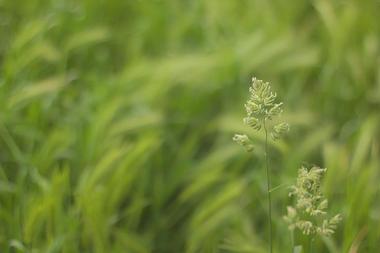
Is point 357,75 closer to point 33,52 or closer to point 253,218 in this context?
point 253,218

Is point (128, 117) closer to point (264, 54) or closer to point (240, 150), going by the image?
point (240, 150)

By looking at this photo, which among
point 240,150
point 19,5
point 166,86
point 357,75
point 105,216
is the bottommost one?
point 105,216

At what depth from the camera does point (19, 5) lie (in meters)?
2.38

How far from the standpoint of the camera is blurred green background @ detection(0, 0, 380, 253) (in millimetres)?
1712

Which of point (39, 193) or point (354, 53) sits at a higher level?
point (354, 53)

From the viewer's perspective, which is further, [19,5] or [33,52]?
[19,5]

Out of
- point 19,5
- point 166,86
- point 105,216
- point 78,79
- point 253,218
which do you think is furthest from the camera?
point 19,5

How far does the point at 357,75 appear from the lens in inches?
87.8

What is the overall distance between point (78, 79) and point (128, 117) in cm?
29

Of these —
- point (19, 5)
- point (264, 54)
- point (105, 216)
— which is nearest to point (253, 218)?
point (105, 216)

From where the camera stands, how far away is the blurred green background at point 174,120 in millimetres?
1712

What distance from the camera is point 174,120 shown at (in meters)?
2.06

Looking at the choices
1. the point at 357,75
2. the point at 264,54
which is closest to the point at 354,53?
the point at 357,75

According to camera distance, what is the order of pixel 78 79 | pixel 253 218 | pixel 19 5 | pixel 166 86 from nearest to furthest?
pixel 253 218 → pixel 166 86 → pixel 78 79 → pixel 19 5
